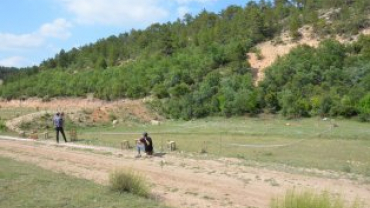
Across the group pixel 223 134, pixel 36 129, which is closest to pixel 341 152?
pixel 223 134

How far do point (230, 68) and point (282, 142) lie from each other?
3654 centimetres

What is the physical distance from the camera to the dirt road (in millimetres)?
13594

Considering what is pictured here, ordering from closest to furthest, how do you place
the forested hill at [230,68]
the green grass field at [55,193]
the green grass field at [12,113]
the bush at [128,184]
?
the green grass field at [55,193] < the bush at [128,184] < the green grass field at [12,113] < the forested hill at [230,68]

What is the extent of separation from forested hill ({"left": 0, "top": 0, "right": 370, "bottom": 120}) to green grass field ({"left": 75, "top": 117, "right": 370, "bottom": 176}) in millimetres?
4840

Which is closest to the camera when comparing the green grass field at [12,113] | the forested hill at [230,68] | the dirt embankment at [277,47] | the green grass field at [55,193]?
the green grass field at [55,193]

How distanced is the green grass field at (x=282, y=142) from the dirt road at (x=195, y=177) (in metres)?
3.54

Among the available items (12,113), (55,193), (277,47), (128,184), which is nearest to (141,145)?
(128,184)

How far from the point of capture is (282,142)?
34188 millimetres

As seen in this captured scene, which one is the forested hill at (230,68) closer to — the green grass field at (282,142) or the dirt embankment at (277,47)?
the dirt embankment at (277,47)

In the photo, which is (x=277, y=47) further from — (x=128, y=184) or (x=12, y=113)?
(x=128, y=184)

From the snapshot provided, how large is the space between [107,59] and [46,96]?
54.6ft

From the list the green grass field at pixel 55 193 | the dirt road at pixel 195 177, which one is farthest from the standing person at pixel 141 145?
the green grass field at pixel 55 193

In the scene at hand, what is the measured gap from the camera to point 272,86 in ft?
195

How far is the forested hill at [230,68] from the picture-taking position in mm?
56094
